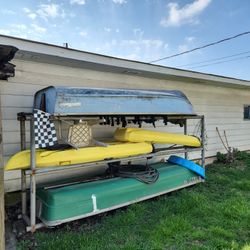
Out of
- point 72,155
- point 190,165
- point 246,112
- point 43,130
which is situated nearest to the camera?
point 43,130

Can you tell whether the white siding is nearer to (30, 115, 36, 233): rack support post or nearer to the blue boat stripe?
(30, 115, 36, 233): rack support post

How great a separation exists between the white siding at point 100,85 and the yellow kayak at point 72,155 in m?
0.79

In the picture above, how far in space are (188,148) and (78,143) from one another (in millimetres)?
2588

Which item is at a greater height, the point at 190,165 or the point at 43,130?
the point at 43,130

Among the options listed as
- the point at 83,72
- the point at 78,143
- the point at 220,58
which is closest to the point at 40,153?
the point at 78,143

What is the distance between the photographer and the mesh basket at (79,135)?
421 centimetres

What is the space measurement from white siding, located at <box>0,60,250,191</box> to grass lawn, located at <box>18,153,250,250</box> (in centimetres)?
151

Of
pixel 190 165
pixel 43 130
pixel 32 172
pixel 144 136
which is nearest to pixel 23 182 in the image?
pixel 32 172

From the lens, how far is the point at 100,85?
5.39 metres

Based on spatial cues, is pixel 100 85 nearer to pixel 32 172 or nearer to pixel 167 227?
pixel 32 172

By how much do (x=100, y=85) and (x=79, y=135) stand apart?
4.90 ft

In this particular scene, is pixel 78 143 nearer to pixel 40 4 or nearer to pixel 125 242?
pixel 125 242

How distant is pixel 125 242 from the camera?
3305mm

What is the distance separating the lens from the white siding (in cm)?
434
